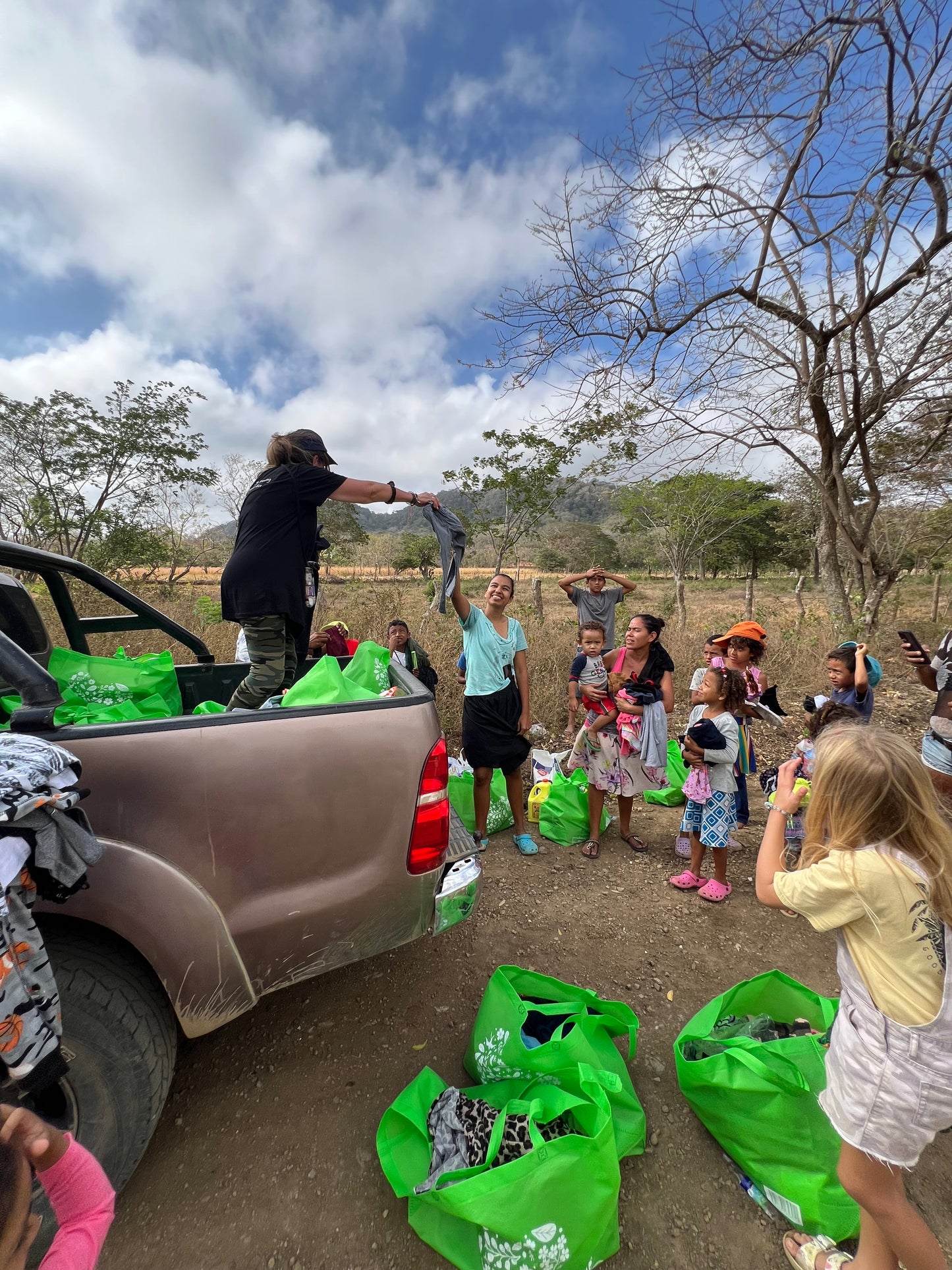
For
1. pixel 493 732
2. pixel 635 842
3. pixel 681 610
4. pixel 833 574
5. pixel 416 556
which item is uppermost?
pixel 416 556

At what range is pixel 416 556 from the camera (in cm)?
4712

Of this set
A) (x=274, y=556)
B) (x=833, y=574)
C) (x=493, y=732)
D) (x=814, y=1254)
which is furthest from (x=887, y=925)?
(x=833, y=574)

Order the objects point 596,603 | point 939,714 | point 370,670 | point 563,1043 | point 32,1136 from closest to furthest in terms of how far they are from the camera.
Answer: point 32,1136
point 563,1043
point 370,670
point 939,714
point 596,603

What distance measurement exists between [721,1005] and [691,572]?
4535 cm

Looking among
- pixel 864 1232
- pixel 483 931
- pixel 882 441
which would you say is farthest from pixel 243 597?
pixel 882 441

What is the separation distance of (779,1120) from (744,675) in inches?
99.1

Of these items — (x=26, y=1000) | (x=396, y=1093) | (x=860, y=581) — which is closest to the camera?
(x=26, y=1000)

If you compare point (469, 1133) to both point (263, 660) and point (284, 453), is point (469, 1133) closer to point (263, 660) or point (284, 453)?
point (263, 660)

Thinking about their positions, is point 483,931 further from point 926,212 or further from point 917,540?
point 917,540

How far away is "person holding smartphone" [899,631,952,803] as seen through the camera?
313 cm

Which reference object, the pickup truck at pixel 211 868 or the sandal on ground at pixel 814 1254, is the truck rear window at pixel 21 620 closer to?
the pickup truck at pixel 211 868

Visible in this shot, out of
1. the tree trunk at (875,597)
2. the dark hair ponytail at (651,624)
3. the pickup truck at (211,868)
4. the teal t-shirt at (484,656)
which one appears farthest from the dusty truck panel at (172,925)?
the tree trunk at (875,597)

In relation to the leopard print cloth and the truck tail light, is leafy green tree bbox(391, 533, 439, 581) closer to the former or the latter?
the truck tail light

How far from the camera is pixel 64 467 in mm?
11125
